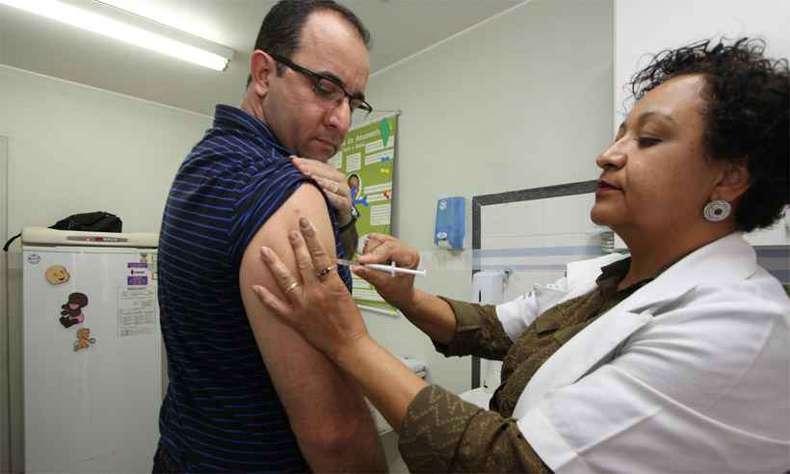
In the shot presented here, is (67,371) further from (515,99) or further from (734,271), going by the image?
(734,271)

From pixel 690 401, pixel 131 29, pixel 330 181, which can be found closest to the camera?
pixel 690 401

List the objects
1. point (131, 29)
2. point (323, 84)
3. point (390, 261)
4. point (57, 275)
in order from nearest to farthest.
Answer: point (323, 84) → point (390, 261) → point (131, 29) → point (57, 275)

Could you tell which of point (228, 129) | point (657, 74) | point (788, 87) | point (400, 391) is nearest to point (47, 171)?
point (228, 129)

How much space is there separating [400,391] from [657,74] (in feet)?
3.06

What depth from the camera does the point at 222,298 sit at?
2.09ft

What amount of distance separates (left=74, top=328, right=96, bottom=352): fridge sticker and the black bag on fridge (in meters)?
0.66

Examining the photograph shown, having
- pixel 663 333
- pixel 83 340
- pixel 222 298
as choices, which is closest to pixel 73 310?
pixel 83 340

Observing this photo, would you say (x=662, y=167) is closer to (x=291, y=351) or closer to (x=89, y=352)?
(x=291, y=351)

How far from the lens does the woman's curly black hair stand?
2.44 ft

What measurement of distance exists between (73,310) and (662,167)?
2823 millimetres

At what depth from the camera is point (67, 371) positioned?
2.30 m

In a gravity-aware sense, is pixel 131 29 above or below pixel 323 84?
above

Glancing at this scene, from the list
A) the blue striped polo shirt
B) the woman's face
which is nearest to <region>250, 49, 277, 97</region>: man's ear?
the blue striped polo shirt

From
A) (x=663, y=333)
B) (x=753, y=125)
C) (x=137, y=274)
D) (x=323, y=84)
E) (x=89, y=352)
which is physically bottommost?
(x=89, y=352)
